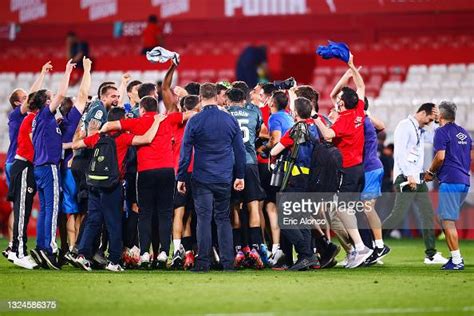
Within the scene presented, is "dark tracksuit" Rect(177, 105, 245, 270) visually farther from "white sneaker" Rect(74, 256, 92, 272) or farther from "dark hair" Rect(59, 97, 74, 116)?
"dark hair" Rect(59, 97, 74, 116)

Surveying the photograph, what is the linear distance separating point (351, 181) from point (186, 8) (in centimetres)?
1632

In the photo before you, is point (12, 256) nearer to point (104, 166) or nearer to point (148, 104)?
point (104, 166)

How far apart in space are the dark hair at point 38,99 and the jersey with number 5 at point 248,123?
2.20 m

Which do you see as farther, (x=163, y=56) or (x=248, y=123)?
(x=248, y=123)

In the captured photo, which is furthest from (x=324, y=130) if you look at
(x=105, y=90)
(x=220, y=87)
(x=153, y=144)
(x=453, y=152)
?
(x=105, y=90)

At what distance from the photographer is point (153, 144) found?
13203 mm

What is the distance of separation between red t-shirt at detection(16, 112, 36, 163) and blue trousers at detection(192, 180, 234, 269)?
2.21 m

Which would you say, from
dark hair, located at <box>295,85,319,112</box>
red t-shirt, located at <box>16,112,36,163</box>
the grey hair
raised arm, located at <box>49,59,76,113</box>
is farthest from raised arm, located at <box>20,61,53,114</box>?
the grey hair

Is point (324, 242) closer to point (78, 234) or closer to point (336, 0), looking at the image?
point (78, 234)

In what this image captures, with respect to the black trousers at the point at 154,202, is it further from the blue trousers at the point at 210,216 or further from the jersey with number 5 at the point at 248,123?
the jersey with number 5 at the point at 248,123

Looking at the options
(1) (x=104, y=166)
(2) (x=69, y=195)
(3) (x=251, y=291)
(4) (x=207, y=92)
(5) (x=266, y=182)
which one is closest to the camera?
(3) (x=251, y=291)

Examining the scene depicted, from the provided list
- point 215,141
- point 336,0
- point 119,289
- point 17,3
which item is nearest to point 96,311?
point 119,289

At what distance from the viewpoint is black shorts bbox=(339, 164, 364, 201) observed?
45.4 feet

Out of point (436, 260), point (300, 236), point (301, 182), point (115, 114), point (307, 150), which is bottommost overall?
point (436, 260)
